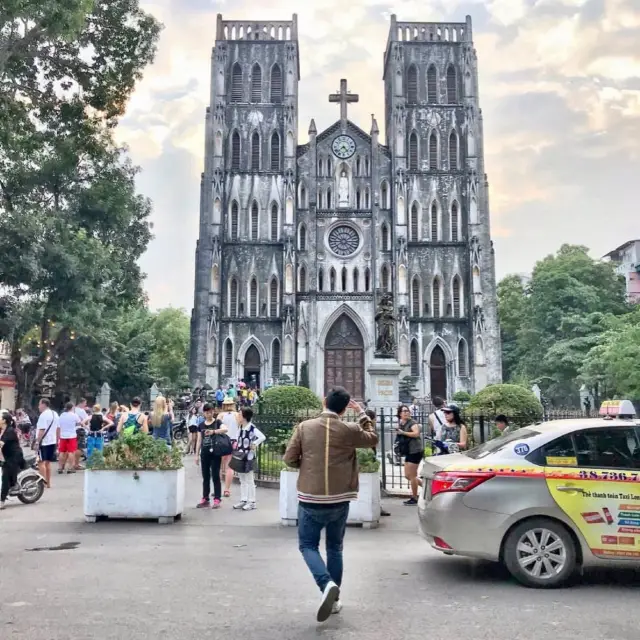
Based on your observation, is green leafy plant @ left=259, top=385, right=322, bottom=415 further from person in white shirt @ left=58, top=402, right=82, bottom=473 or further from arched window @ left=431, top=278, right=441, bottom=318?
arched window @ left=431, top=278, right=441, bottom=318

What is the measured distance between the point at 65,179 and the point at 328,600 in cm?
2765

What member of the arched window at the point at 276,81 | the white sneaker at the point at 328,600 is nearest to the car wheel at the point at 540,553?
the white sneaker at the point at 328,600

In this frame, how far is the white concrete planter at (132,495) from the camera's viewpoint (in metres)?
9.45

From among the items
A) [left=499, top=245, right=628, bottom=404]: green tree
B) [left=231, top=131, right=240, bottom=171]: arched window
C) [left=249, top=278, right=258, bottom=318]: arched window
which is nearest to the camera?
[left=499, top=245, right=628, bottom=404]: green tree

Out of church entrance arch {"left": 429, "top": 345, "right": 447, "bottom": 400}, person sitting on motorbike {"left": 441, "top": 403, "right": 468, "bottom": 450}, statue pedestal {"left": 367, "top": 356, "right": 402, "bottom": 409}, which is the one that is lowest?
person sitting on motorbike {"left": 441, "top": 403, "right": 468, "bottom": 450}

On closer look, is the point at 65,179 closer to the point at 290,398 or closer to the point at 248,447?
the point at 290,398

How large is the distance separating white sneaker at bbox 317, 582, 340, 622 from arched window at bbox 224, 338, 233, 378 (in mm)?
35018

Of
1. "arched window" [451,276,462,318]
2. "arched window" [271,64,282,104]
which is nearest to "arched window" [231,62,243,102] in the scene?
"arched window" [271,64,282,104]

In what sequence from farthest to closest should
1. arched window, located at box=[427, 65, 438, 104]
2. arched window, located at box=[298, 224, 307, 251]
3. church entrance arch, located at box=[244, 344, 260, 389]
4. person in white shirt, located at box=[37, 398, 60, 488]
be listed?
1. arched window, located at box=[427, 65, 438, 104]
2. arched window, located at box=[298, 224, 307, 251]
3. church entrance arch, located at box=[244, 344, 260, 389]
4. person in white shirt, located at box=[37, 398, 60, 488]

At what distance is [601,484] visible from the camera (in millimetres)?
6383

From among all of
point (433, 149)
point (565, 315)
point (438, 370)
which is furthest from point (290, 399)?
point (565, 315)

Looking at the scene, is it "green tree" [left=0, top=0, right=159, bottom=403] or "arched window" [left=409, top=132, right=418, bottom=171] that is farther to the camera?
"arched window" [left=409, top=132, right=418, bottom=171]

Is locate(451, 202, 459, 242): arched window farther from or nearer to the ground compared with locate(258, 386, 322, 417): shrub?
farther from the ground

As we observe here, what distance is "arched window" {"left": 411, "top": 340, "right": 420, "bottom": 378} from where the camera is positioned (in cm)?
3966
